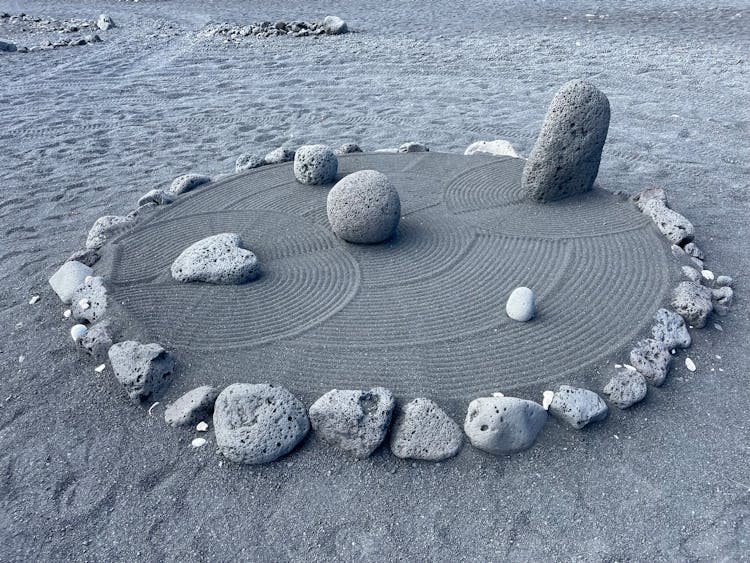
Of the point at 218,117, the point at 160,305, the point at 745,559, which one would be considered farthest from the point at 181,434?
the point at 218,117

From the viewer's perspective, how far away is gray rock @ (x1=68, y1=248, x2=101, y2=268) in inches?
188

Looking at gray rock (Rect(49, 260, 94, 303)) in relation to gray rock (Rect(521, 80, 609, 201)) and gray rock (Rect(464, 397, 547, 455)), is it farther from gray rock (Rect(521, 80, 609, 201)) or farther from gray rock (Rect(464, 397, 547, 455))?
gray rock (Rect(521, 80, 609, 201))

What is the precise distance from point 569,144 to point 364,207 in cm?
207

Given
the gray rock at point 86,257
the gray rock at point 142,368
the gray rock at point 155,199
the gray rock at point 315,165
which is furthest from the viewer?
the gray rock at point 315,165

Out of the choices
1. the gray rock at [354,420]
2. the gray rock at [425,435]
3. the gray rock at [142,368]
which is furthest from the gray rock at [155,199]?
the gray rock at [425,435]

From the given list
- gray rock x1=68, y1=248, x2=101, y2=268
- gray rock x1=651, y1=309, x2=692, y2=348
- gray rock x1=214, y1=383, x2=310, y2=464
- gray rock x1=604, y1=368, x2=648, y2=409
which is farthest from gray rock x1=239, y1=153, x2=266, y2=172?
gray rock x1=604, y1=368, x2=648, y2=409

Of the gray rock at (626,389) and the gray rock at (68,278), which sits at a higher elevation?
the gray rock at (68,278)

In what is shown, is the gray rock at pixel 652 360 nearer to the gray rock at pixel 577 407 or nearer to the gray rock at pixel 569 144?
the gray rock at pixel 577 407

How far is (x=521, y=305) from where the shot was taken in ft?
12.7

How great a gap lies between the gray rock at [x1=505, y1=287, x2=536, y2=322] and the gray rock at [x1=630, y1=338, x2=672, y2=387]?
676mm

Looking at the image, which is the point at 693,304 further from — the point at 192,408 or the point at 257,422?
the point at 192,408

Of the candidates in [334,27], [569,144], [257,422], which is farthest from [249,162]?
[334,27]

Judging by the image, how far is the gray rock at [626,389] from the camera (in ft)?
11.0

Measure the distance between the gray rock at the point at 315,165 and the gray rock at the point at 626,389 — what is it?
3542 mm
